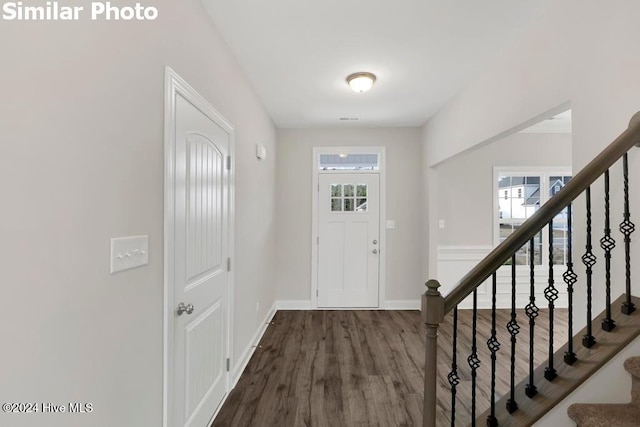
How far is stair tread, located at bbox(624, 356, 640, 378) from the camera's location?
124 cm

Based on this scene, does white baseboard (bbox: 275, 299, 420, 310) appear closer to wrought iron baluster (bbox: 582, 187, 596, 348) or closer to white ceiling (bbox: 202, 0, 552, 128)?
white ceiling (bbox: 202, 0, 552, 128)

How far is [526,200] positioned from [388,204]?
2.18 meters

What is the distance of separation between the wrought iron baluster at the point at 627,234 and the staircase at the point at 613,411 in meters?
0.23

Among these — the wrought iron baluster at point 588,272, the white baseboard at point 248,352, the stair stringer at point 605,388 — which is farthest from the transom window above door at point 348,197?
the stair stringer at point 605,388

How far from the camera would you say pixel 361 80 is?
9.01 feet

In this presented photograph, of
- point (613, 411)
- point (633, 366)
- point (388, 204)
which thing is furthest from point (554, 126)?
point (613, 411)

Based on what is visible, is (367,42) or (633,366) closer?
(633,366)

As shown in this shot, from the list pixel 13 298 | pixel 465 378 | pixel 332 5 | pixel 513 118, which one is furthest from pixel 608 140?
pixel 13 298

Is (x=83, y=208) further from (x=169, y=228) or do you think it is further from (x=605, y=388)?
(x=605, y=388)

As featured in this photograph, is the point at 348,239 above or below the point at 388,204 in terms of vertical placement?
below

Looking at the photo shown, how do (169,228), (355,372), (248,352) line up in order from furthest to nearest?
1. (248,352)
2. (355,372)
3. (169,228)

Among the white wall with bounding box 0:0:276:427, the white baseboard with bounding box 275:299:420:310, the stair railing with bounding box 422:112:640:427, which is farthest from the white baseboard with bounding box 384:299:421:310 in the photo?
the white wall with bounding box 0:0:276:427

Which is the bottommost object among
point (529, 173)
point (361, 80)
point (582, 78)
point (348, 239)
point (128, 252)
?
point (348, 239)

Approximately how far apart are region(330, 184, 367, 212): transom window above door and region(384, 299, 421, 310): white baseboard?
147cm
